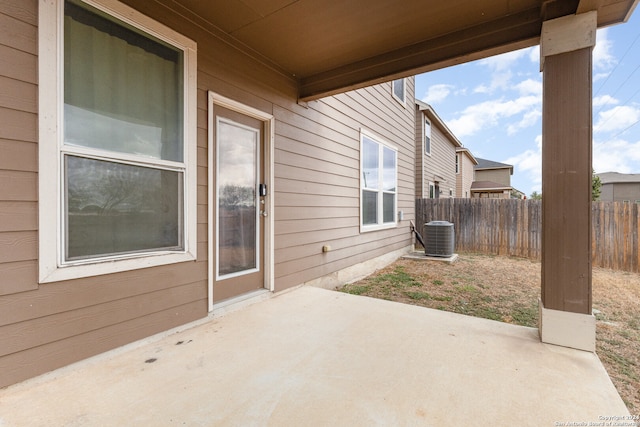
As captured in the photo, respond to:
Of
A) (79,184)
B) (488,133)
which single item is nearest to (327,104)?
(79,184)

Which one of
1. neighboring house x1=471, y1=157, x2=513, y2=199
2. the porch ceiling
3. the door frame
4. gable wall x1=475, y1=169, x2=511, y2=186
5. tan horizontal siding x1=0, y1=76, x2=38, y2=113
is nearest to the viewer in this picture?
tan horizontal siding x1=0, y1=76, x2=38, y2=113

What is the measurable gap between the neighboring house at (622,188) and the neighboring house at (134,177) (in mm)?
31107

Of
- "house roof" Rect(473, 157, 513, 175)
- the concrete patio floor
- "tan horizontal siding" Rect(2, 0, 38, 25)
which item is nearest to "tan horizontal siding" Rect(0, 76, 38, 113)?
"tan horizontal siding" Rect(2, 0, 38, 25)

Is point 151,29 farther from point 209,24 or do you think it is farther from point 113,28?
point 209,24

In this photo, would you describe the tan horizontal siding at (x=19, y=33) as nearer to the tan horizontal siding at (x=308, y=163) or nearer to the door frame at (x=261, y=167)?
the door frame at (x=261, y=167)

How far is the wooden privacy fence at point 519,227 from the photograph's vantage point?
5.45 metres

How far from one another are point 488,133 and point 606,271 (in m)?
36.2

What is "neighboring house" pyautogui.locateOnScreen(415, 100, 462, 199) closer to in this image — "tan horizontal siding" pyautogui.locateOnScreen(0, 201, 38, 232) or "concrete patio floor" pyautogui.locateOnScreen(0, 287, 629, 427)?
"concrete patio floor" pyautogui.locateOnScreen(0, 287, 629, 427)

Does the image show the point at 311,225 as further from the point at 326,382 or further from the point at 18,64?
the point at 18,64

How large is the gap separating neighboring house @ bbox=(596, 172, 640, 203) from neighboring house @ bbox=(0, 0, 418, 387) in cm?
3111

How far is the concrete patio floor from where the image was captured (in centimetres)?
137

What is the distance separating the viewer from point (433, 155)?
1085cm

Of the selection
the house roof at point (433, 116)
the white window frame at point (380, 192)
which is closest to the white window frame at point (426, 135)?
the house roof at point (433, 116)

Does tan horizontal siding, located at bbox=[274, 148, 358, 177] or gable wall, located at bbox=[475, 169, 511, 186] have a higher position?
gable wall, located at bbox=[475, 169, 511, 186]
